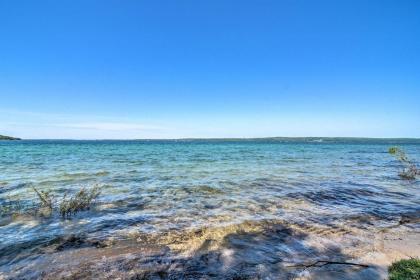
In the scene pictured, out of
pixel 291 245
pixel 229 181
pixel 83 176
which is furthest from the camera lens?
pixel 83 176

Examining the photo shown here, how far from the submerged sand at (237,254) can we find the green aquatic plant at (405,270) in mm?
155

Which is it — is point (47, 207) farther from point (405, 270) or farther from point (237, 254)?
point (405, 270)

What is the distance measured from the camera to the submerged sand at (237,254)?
4.92 m

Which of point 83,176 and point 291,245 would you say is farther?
point 83,176

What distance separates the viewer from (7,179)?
1565 centimetres

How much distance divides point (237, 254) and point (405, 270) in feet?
9.52

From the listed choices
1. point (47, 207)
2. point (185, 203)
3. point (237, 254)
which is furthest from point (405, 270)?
point (47, 207)

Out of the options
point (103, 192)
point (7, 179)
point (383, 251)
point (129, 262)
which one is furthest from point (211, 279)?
point (7, 179)

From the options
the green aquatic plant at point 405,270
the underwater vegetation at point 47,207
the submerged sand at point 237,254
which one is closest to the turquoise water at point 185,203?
the underwater vegetation at point 47,207

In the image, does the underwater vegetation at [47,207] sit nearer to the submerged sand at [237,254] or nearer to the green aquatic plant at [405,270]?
the submerged sand at [237,254]

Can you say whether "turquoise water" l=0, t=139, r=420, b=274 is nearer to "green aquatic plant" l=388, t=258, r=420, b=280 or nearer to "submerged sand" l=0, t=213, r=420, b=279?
"submerged sand" l=0, t=213, r=420, b=279

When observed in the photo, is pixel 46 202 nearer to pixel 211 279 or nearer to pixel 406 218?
pixel 211 279

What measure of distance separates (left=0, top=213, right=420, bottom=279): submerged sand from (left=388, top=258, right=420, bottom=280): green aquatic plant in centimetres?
16

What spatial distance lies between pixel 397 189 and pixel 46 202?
1513 centimetres
